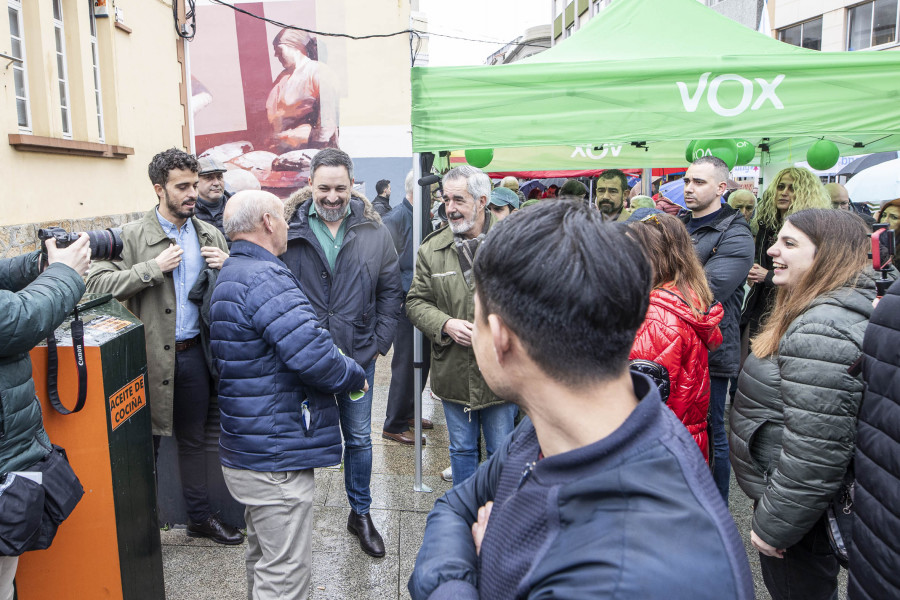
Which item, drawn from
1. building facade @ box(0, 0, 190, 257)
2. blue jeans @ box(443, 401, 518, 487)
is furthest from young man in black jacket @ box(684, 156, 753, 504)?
building facade @ box(0, 0, 190, 257)

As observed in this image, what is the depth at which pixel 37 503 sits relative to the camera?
200 cm

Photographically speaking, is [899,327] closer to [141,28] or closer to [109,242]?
[109,242]

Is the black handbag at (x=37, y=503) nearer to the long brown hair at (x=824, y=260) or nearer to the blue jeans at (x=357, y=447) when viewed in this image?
the blue jeans at (x=357, y=447)

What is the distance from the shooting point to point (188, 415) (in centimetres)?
350

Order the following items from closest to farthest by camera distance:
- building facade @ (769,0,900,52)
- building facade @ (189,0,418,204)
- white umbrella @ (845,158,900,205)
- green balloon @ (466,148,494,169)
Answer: green balloon @ (466,148,494,169) → white umbrella @ (845,158,900,205) → building facade @ (189,0,418,204) → building facade @ (769,0,900,52)

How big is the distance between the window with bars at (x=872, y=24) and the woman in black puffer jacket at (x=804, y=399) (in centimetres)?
2085

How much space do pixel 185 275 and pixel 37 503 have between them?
1660 millimetres

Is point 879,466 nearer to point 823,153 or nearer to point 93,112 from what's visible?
point 823,153

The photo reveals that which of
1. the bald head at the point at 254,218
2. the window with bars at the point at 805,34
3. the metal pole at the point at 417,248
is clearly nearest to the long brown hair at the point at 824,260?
the bald head at the point at 254,218

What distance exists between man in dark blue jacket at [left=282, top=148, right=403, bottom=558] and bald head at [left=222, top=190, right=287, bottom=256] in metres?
0.79

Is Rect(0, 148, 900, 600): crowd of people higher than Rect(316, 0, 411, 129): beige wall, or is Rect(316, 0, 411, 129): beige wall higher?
Rect(316, 0, 411, 129): beige wall

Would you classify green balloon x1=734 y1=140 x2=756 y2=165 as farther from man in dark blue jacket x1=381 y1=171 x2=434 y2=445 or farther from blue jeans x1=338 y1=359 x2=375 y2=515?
blue jeans x1=338 y1=359 x2=375 y2=515

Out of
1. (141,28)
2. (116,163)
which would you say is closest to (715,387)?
(116,163)

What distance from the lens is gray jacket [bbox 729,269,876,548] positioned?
6.44ft
